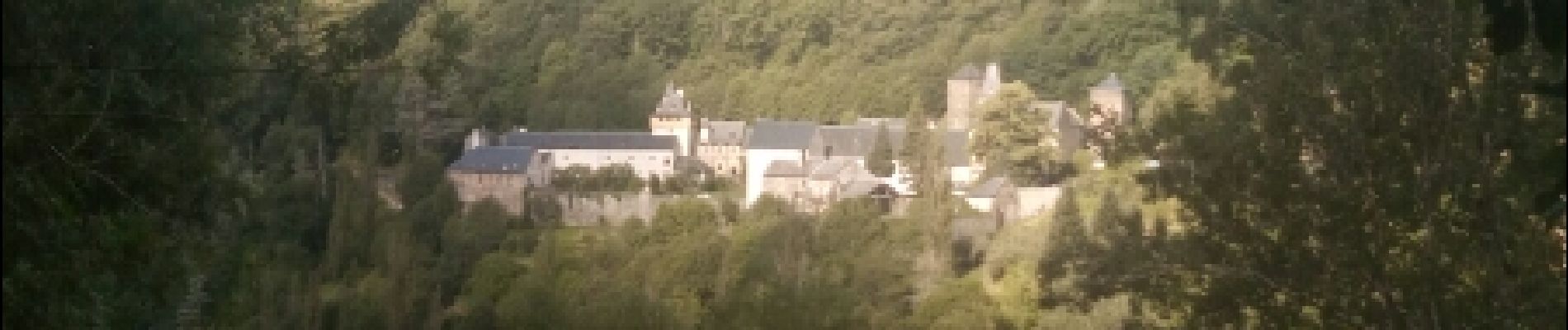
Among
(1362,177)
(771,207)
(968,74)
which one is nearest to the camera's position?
(1362,177)

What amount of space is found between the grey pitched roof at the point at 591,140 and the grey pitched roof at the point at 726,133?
149cm

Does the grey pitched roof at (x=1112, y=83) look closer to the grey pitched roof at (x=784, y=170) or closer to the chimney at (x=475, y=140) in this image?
the grey pitched roof at (x=784, y=170)

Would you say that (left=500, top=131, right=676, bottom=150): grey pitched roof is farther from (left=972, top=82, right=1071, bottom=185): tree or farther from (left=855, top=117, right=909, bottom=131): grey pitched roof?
(left=972, top=82, right=1071, bottom=185): tree

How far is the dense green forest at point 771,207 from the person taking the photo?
256 centimetres

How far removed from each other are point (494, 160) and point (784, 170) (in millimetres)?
4338

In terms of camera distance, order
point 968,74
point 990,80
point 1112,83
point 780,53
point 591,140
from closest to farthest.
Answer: point 1112,83, point 591,140, point 990,80, point 968,74, point 780,53

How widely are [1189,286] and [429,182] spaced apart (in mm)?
12728

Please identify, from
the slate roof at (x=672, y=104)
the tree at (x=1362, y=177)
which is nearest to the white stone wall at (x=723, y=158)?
the slate roof at (x=672, y=104)

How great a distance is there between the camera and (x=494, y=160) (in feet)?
61.0

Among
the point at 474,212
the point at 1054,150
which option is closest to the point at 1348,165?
the point at 474,212

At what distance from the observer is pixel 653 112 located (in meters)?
24.6

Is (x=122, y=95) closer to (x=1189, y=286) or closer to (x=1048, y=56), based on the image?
(x=1189, y=286)

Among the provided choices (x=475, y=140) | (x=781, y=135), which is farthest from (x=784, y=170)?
(x=475, y=140)

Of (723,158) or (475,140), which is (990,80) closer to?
(723,158)
